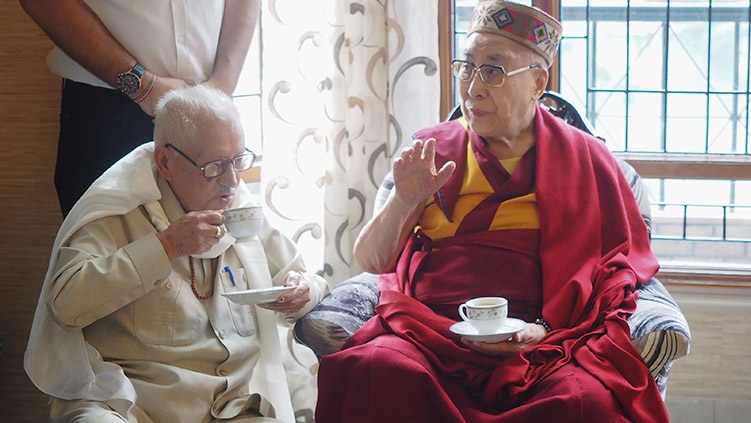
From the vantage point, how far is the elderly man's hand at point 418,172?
7.27 ft

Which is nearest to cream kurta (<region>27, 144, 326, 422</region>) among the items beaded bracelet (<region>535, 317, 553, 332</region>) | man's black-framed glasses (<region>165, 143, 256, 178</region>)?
man's black-framed glasses (<region>165, 143, 256, 178</region>)

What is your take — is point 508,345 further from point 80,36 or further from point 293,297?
point 80,36

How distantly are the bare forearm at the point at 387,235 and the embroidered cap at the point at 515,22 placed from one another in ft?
1.60

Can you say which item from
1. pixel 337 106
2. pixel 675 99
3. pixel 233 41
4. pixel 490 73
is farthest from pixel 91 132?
pixel 675 99

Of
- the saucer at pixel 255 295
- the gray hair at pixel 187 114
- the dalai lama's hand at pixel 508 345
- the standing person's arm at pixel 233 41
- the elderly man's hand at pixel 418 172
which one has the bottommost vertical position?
the dalai lama's hand at pixel 508 345

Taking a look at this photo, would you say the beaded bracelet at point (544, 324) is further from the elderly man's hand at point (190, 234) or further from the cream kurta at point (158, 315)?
the elderly man's hand at point (190, 234)

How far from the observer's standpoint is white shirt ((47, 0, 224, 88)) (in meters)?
2.31

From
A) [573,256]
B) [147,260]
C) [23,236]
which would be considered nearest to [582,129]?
[573,256]

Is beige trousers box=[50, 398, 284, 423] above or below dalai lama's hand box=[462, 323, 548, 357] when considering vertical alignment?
below

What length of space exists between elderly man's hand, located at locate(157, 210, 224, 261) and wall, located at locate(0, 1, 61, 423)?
3.16ft

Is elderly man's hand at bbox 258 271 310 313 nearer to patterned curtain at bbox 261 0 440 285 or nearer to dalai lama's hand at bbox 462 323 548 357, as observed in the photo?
dalai lama's hand at bbox 462 323 548 357

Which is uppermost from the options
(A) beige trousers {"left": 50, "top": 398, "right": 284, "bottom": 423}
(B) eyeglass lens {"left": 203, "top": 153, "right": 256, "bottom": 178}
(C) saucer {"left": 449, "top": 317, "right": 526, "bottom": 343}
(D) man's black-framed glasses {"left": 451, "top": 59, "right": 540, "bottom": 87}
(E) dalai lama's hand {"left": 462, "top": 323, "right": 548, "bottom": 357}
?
(D) man's black-framed glasses {"left": 451, "top": 59, "right": 540, "bottom": 87}

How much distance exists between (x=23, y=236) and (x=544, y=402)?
5.37 feet

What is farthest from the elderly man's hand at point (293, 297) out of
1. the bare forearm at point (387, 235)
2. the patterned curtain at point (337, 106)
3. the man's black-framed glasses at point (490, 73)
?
the patterned curtain at point (337, 106)
